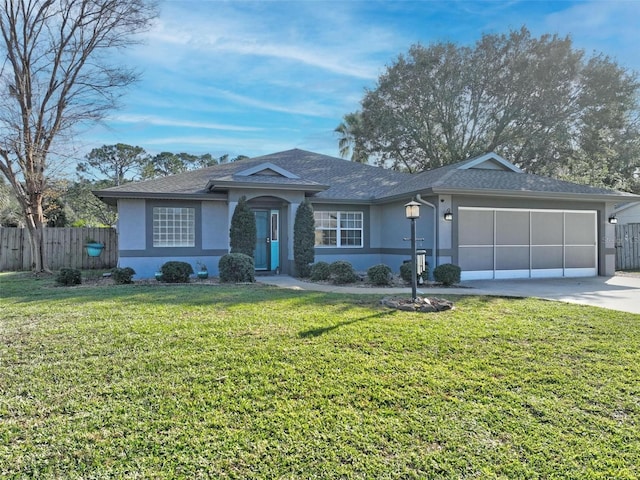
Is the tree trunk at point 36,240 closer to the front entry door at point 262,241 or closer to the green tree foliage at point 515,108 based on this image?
the front entry door at point 262,241

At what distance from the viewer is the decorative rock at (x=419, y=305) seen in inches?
278

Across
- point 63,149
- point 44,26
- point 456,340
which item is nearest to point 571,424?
point 456,340

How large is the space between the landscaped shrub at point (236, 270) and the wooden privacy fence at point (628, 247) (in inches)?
592

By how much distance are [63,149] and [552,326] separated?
1489 centimetres

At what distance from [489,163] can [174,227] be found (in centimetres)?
1131

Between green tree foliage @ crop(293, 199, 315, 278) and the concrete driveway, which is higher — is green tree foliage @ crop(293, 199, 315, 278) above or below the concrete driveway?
above

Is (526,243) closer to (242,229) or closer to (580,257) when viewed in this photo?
(580,257)

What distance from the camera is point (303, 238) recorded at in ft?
42.1

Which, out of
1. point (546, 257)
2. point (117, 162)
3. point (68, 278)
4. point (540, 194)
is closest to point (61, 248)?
point (68, 278)

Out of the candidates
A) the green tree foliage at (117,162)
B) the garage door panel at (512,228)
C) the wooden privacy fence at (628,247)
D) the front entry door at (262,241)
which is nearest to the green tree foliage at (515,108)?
the wooden privacy fence at (628,247)

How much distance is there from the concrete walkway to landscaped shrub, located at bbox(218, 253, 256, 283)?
2.74ft

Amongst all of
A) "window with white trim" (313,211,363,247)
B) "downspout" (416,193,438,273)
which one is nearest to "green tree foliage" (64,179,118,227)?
"window with white trim" (313,211,363,247)

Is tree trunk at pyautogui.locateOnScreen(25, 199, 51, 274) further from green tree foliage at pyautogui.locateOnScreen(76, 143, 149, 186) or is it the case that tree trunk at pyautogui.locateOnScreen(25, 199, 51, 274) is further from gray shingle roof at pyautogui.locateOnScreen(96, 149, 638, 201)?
green tree foliage at pyautogui.locateOnScreen(76, 143, 149, 186)

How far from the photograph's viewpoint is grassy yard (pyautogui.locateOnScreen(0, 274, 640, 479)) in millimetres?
2846
